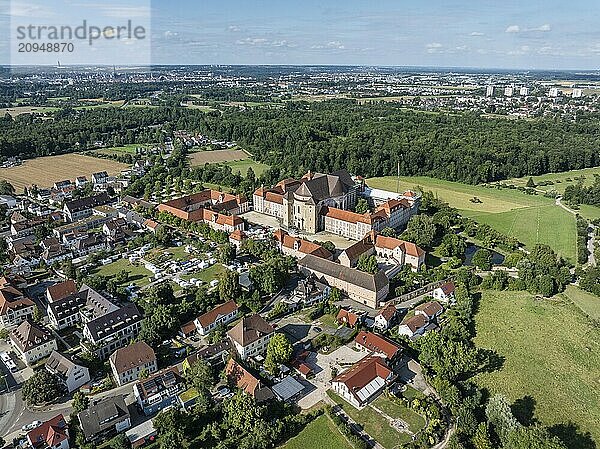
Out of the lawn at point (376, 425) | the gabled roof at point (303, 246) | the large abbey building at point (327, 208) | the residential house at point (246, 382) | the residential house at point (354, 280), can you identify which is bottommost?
the lawn at point (376, 425)

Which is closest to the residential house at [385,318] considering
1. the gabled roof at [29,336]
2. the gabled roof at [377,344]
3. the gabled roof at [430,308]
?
the gabled roof at [430,308]

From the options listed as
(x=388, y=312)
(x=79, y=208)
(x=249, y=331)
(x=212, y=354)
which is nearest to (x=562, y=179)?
(x=388, y=312)

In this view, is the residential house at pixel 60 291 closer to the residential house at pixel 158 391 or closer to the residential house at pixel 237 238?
the residential house at pixel 158 391

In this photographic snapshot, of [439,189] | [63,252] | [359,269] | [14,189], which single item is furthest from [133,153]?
[359,269]

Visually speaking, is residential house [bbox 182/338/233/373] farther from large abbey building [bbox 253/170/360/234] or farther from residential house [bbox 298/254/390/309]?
large abbey building [bbox 253/170/360/234]

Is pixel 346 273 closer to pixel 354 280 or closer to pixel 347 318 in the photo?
pixel 354 280

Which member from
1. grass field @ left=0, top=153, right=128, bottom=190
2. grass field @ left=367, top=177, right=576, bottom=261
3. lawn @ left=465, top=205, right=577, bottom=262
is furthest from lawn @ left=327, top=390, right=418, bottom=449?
grass field @ left=0, top=153, right=128, bottom=190
